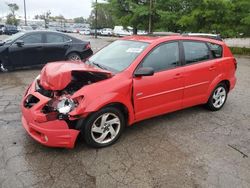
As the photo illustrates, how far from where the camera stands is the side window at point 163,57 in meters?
4.39

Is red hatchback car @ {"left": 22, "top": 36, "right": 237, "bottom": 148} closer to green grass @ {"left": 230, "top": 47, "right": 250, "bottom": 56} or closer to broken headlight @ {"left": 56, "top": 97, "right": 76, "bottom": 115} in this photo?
broken headlight @ {"left": 56, "top": 97, "right": 76, "bottom": 115}

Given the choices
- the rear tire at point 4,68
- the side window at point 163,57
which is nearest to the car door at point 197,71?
the side window at point 163,57

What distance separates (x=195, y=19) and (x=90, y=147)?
18519 millimetres

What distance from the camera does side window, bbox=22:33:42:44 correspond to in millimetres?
9070

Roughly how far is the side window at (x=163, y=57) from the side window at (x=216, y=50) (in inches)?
39.3

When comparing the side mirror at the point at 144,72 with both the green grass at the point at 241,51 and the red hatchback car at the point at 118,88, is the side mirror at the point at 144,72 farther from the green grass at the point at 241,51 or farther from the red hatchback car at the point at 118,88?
the green grass at the point at 241,51

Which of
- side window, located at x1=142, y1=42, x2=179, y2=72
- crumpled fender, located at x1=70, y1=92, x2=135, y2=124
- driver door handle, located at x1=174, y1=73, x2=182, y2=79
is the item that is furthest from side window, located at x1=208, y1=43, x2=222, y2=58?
crumpled fender, located at x1=70, y1=92, x2=135, y2=124

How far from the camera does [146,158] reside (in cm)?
373

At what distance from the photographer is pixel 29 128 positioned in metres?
3.82

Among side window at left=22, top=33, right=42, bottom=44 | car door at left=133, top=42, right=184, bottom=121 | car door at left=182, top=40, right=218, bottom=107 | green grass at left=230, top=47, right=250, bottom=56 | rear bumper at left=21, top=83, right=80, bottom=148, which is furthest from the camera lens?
green grass at left=230, top=47, right=250, bottom=56

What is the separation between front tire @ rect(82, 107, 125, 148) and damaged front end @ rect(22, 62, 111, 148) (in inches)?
7.3

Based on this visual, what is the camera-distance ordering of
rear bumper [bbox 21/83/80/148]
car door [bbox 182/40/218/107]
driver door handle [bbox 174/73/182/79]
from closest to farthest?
rear bumper [bbox 21/83/80/148], driver door handle [bbox 174/73/182/79], car door [bbox 182/40/218/107]

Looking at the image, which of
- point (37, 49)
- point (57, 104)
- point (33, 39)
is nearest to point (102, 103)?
point (57, 104)

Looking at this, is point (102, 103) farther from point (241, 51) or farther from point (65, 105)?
point (241, 51)
